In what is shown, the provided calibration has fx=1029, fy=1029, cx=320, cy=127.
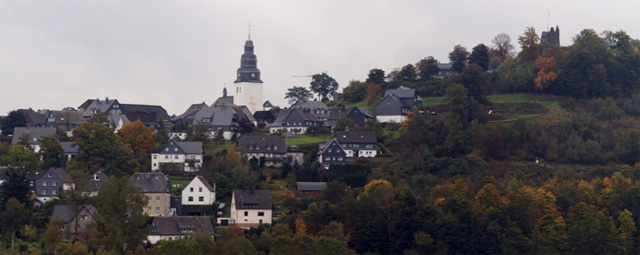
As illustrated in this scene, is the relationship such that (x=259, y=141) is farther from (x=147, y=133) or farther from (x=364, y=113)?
(x=364, y=113)

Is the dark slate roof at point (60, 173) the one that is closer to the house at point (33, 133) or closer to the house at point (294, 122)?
the house at point (33, 133)

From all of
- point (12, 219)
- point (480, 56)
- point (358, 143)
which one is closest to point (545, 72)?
point (480, 56)

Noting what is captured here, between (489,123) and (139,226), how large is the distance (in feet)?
109

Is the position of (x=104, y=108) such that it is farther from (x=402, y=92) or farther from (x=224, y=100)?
(x=402, y=92)

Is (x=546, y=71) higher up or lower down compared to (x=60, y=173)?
higher up

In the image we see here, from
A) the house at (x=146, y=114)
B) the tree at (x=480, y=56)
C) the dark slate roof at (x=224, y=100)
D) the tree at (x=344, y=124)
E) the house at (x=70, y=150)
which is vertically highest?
the tree at (x=480, y=56)

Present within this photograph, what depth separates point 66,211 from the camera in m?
59.3

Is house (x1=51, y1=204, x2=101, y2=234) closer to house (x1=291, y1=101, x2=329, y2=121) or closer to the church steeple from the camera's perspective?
house (x1=291, y1=101, x2=329, y2=121)

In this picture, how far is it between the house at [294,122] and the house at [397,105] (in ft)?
18.8

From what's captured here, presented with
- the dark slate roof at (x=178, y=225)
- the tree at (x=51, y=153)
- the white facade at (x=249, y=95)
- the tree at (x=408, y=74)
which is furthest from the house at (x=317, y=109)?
the dark slate roof at (x=178, y=225)

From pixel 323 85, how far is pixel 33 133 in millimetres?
41055

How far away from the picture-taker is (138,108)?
93.7 m

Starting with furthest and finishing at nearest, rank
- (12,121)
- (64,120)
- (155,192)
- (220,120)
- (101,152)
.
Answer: (64,120) < (220,120) < (12,121) < (101,152) < (155,192)

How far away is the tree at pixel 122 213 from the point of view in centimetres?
5503
